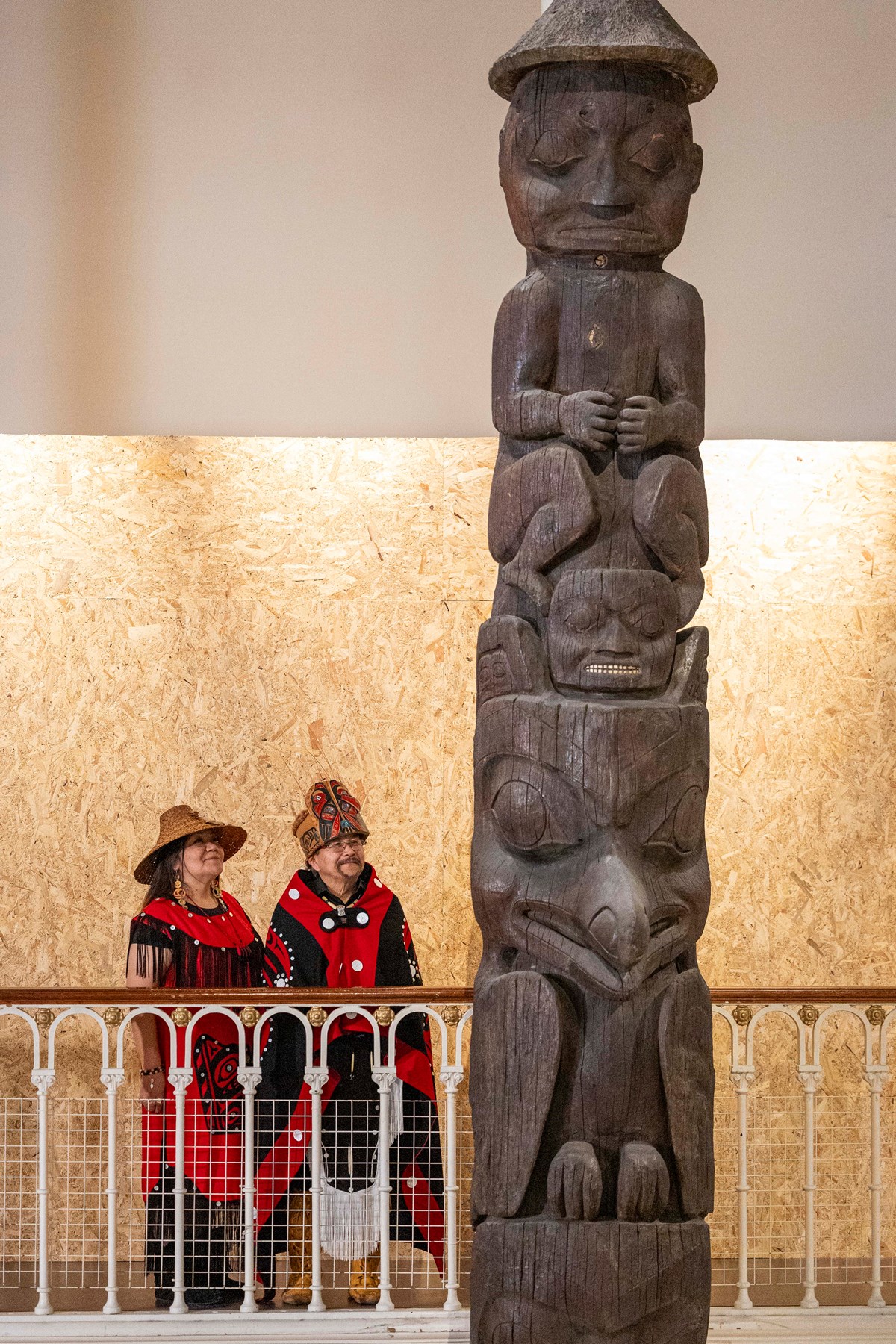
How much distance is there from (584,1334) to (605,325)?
2178 millimetres

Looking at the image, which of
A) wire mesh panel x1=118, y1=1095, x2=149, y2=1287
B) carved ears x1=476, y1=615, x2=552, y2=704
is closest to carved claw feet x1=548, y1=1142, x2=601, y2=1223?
carved ears x1=476, y1=615, x2=552, y2=704

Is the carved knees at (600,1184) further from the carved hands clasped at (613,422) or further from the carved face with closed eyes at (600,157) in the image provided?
the carved face with closed eyes at (600,157)

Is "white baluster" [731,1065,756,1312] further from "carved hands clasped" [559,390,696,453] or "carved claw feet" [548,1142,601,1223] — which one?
"carved hands clasped" [559,390,696,453]

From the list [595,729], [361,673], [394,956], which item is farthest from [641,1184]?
[361,673]

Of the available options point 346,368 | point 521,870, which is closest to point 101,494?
point 346,368

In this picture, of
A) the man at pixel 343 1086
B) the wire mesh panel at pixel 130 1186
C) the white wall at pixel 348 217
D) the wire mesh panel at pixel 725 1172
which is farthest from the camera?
the white wall at pixel 348 217

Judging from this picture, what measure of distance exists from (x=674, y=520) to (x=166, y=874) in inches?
97.6

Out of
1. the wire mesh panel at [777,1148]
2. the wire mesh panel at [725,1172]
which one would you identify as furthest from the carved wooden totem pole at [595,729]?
the wire mesh panel at [777,1148]

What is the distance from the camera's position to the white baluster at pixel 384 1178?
4.24 meters

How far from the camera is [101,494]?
19.1 feet

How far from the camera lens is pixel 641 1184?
114 inches

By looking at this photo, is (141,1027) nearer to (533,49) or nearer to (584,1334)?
(584,1334)

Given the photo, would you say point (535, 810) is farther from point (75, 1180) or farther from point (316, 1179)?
point (75, 1180)

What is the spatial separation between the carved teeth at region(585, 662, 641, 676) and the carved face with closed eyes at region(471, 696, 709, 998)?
8 centimetres
